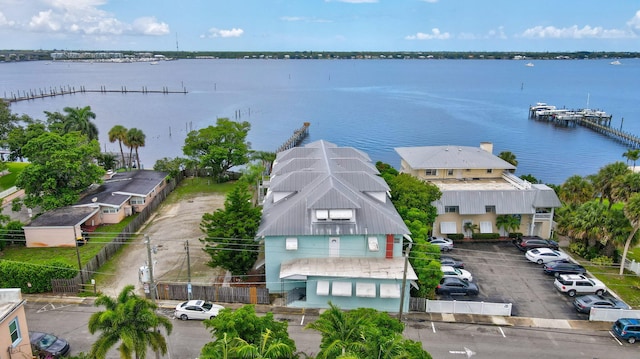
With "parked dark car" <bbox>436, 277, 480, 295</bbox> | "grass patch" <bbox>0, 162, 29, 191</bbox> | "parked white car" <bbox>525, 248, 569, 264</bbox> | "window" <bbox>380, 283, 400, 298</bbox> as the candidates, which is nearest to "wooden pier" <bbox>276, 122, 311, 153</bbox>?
"grass patch" <bbox>0, 162, 29, 191</bbox>

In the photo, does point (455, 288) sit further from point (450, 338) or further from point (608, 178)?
point (608, 178)

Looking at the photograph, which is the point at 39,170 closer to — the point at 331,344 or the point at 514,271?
the point at 331,344

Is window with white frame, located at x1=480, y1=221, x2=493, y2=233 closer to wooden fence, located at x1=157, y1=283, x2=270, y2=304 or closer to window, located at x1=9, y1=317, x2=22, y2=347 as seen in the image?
wooden fence, located at x1=157, y1=283, x2=270, y2=304

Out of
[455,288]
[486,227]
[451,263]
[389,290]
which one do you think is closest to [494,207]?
[486,227]

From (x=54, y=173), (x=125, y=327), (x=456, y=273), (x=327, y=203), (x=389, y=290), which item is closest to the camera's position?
(x=125, y=327)

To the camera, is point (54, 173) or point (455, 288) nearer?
point (455, 288)

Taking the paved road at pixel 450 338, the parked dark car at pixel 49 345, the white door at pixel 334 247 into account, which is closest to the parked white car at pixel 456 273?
the paved road at pixel 450 338
